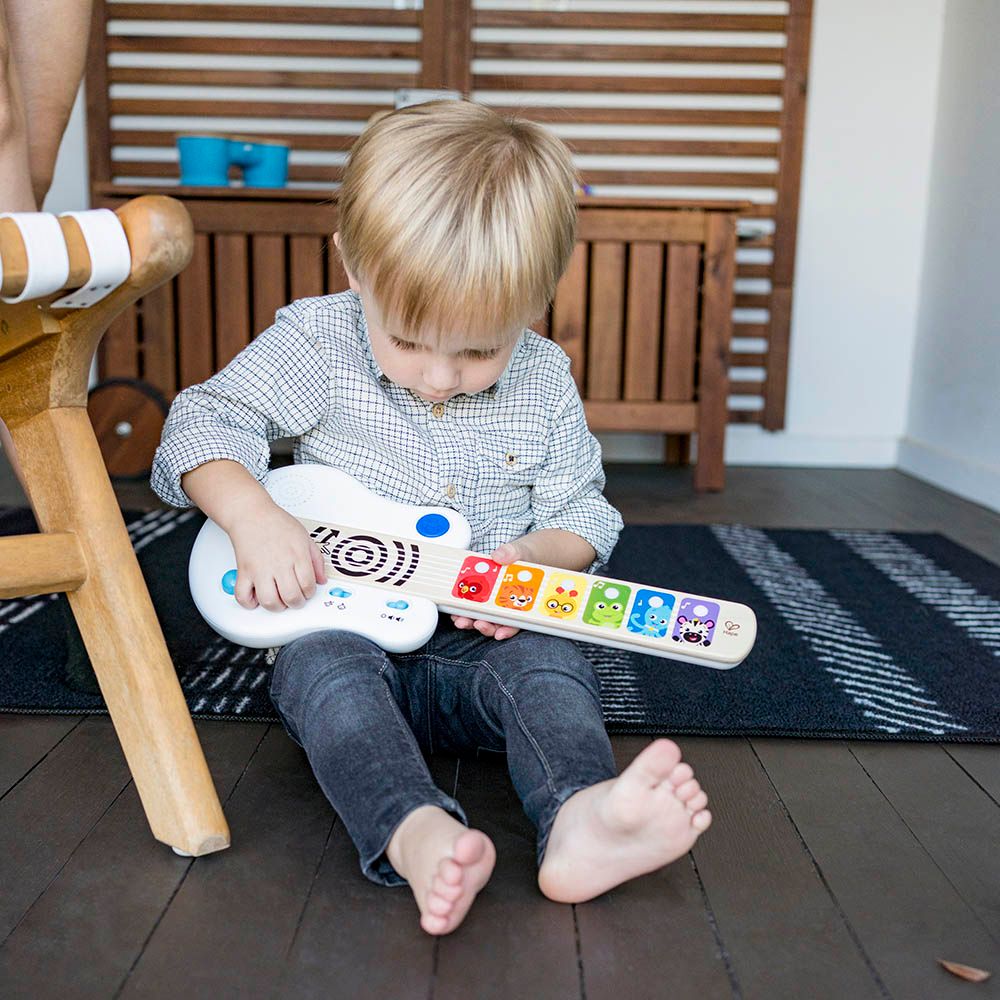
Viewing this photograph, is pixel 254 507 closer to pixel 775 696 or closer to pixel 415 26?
pixel 775 696

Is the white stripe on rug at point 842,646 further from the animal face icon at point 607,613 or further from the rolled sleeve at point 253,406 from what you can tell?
the rolled sleeve at point 253,406

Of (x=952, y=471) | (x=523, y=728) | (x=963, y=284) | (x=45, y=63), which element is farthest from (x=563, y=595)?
(x=963, y=284)

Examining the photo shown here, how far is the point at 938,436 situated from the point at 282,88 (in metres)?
1.70

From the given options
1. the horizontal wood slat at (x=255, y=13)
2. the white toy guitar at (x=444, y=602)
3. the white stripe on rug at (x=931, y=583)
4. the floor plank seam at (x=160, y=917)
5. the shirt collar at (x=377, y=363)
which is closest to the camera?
the floor plank seam at (x=160, y=917)

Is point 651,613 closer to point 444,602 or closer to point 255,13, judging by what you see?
point 444,602

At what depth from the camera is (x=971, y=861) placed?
0.72 metres

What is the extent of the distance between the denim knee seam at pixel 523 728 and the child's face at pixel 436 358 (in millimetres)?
211

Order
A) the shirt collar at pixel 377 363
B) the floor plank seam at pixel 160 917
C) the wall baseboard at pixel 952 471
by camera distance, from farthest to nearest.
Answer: the wall baseboard at pixel 952 471 < the shirt collar at pixel 377 363 < the floor plank seam at pixel 160 917

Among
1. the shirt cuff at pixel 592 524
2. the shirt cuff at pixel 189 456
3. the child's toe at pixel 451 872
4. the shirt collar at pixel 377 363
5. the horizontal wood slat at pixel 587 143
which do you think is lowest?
the child's toe at pixel 451 872

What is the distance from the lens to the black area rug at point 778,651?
0.95 metres

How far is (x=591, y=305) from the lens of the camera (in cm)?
223

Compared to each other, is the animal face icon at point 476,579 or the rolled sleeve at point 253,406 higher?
the rolled sleeve at point 253,406

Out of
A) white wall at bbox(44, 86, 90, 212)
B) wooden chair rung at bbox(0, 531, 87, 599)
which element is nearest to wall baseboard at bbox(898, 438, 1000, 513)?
wooden chair rung at bbox(0, 531, 87, 599)

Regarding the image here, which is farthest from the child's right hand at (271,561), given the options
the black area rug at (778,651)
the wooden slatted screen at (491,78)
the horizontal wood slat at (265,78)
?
the horizontal wood slat at (265,78)
